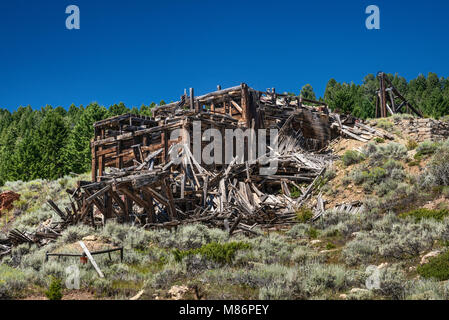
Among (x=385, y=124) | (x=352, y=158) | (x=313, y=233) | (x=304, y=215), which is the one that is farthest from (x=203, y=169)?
(x=385, y=124)

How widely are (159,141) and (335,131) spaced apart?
13767 millimetres

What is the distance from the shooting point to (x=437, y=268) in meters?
10.2

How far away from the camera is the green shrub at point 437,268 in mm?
9781

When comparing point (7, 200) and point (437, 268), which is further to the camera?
point (7, 200)

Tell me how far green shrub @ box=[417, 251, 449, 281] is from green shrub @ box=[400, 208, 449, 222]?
3.45m

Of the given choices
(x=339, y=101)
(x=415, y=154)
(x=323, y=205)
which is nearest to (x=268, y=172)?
(x=323, y=205)

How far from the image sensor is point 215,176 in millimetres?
22125

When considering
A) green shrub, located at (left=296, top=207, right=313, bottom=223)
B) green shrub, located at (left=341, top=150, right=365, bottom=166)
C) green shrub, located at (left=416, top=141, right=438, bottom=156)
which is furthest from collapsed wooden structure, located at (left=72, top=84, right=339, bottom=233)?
green shrub, located at (left=416, top=141, right=438, bottom=156)

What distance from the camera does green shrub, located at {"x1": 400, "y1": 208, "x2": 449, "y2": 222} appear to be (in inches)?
555

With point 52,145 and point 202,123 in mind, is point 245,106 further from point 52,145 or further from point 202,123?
point 52,145

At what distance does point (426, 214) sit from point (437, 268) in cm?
471

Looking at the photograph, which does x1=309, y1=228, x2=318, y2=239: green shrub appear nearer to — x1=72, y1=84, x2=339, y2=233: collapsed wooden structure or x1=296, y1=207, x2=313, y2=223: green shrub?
x1=296, y1=207, x2=313, y2=223: green shrub

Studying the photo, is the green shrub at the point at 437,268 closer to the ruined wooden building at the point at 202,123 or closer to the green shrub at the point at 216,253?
the green shrub at the point at 216,253
